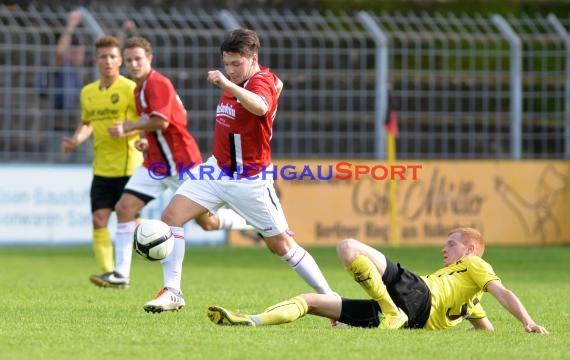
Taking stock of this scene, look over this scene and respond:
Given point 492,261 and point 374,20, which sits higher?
point 374,20

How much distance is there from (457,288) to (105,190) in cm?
516

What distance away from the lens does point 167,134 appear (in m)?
11.2

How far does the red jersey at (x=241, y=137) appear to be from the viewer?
8.69 metres

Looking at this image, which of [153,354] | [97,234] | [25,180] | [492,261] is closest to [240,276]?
[97,234]

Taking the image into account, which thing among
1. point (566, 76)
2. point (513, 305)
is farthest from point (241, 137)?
point (566, 76)

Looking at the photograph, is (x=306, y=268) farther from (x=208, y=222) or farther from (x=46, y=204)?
(x=46, y=204)

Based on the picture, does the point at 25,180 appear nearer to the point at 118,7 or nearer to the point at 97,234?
the point at 118,7

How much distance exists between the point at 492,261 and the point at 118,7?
23.7 feet

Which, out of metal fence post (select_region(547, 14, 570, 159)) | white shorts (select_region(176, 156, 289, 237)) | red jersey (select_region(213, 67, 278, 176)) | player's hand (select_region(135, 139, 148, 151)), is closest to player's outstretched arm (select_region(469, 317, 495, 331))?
white shorts (select_region(176, 156, 289, 237))

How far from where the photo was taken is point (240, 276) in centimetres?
1344

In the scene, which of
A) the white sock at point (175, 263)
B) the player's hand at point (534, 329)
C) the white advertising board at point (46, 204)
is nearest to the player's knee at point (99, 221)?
the white sock at point (175, 263)

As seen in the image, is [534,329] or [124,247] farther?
[124,247]

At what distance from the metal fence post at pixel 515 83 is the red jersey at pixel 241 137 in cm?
1094

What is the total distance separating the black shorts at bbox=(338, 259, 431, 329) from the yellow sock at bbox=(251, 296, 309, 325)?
0.31 metres
